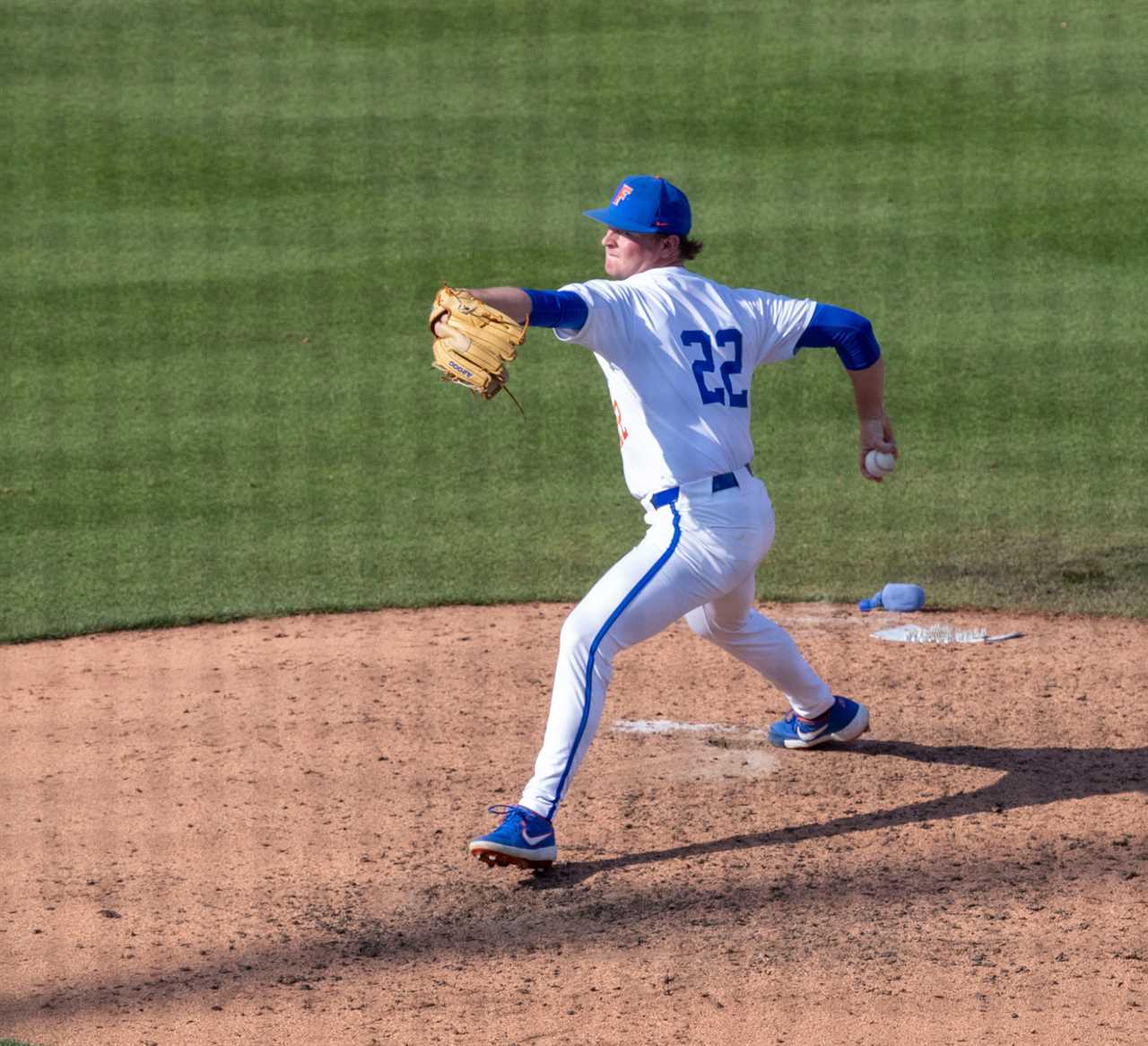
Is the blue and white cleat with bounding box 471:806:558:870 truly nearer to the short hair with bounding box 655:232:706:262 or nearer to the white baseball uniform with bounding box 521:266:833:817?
the white baseball uniform with bounding box 521:266:833:817

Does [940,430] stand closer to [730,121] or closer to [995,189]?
[995,189]

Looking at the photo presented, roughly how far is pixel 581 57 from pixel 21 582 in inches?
302

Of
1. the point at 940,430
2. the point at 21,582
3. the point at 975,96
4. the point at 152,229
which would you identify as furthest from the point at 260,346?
the point at 975,96

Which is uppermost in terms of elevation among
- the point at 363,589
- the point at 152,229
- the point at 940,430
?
the point at 152,229

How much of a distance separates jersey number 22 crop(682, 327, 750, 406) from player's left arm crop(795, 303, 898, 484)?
0.61 feet

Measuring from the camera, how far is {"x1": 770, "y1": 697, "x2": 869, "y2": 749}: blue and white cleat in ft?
15.2

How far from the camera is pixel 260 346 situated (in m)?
8.98

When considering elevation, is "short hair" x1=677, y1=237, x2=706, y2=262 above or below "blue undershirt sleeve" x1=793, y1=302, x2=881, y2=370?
above

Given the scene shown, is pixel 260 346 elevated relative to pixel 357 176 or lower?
lower

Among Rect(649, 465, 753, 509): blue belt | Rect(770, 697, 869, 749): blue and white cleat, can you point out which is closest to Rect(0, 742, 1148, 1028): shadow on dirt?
Rect(770, 697, 869, 749): blue and white cleat

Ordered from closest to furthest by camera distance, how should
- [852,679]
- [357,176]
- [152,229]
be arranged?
[852,679], [152,229], [357,176]

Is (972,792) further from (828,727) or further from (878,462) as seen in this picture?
(878,462)

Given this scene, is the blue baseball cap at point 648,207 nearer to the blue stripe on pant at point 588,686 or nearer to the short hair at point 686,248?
the short hair at point 686,248

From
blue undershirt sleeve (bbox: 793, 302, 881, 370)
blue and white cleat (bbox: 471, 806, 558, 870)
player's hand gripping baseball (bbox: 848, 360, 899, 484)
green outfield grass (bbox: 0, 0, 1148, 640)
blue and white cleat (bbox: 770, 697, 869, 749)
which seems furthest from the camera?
green outfield grass (bbox: 0, 0, 1148, 640)
